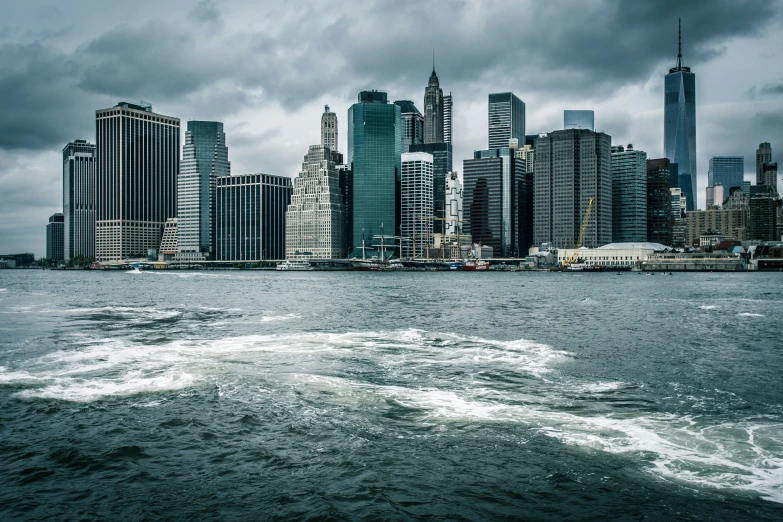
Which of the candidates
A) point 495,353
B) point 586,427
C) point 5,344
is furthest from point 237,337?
point 586,427

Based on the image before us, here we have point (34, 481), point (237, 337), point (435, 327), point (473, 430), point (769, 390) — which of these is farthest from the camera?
point (435, 327)

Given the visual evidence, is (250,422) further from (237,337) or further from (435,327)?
(435,327)

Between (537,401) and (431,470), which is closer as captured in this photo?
(431,470)

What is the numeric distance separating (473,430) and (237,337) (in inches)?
1146

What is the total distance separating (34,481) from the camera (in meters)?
18.5

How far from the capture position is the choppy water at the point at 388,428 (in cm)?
1716

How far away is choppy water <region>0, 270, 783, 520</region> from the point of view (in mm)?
17156

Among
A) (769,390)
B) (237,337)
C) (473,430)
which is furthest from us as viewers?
(237,337)

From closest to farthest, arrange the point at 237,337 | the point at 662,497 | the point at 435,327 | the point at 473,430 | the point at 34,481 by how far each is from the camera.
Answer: the point at 662,497 → the point at 34,481 → the point at 473,430 → the point at 237,337 → the point at 435,327

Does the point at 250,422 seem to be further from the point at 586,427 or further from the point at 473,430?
the point at 586,427

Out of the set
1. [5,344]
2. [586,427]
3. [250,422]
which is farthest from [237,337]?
[586,427]

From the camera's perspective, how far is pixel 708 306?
83.5m

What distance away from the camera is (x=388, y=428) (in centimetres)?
2333

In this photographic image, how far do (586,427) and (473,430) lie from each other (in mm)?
4410
